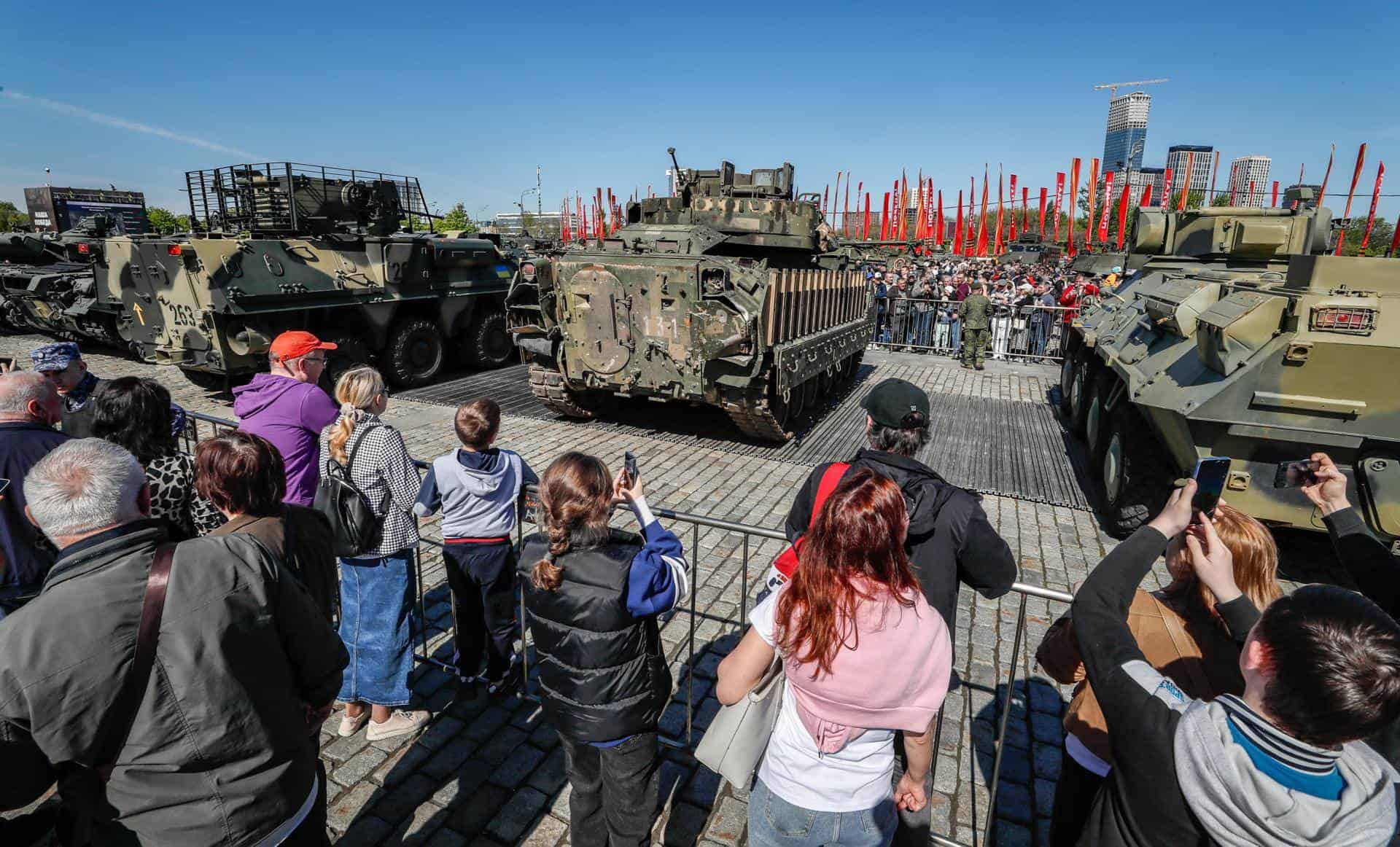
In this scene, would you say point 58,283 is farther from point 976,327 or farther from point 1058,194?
point 1058,194

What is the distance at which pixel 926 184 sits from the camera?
38.7 meters

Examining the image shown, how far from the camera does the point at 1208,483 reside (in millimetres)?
2102

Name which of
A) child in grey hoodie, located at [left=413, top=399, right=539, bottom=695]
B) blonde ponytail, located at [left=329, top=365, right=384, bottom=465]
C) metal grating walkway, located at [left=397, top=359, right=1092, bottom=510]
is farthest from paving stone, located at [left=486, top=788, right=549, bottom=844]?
metal grating walkway, located at [left=397, top=359, right=1092, bottom=510]

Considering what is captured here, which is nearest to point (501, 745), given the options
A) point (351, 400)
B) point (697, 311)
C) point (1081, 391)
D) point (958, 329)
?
point (351, 400)

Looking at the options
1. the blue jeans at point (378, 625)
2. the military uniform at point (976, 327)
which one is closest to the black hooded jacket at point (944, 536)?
the blue jeans at point (378, 625)

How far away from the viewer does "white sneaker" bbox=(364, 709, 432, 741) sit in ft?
13.1

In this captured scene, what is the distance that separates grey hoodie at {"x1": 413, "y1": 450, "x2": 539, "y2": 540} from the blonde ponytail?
0.45 metres

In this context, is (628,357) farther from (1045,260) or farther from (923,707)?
(1045,260)

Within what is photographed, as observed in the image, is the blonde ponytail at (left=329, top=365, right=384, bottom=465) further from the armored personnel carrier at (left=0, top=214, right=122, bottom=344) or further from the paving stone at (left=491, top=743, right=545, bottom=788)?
the armored personnel carrier at (left=0, top=214, right=122, bottom=344)

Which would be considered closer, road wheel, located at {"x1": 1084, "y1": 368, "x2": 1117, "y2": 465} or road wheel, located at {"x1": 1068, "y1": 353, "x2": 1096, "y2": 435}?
road wheel, located at {"x1": 1084, "y1": 368, "x2": 1117, "y2": 465}

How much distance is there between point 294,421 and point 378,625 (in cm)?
125

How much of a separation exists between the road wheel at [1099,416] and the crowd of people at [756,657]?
20.0ft

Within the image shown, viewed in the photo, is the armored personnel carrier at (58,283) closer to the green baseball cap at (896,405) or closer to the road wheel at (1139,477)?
the green baseball cap at (896,405)

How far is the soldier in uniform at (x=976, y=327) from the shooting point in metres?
15.3
